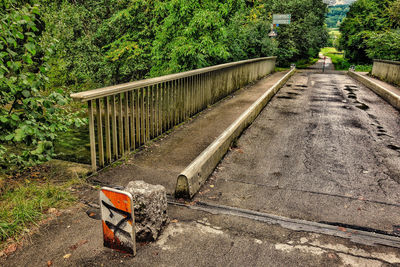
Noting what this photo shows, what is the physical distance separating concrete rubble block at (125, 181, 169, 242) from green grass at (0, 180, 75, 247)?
1.23 m

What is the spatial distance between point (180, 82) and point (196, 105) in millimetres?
1535

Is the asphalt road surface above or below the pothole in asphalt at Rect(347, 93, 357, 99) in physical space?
below

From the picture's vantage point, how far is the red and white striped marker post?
3.03 metres

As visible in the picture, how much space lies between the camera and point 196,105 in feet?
31.0

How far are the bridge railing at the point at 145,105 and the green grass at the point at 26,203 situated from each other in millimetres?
871

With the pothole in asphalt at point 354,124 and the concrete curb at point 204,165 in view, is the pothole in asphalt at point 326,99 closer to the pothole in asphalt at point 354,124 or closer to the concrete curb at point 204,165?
the pothole in asphalt at point 354,124

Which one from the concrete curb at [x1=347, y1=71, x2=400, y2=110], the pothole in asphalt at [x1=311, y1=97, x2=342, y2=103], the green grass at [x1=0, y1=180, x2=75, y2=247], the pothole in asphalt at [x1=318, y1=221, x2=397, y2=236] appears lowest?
the pothole in asphalt at [x1=318, y1=221, x2=397, y2=236]

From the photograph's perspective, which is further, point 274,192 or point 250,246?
point 274,192

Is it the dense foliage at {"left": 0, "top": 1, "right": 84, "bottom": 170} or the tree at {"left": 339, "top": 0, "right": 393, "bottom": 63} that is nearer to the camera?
the dense foliage at {"left": 0, "top": 1, "right": 84, "bottom": 170}

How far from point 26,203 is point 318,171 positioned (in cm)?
469

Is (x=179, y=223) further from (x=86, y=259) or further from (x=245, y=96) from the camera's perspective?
(x=245, y=96)

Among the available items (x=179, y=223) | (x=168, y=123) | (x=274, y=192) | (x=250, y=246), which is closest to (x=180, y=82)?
(x=168, y=123)

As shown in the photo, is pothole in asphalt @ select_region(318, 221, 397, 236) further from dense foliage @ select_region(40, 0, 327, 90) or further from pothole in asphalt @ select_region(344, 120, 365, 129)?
dense foliage @ select_region(40, 0, 327, 90)

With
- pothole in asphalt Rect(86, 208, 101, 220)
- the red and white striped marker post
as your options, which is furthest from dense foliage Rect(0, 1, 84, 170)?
the red and white striped marker post
